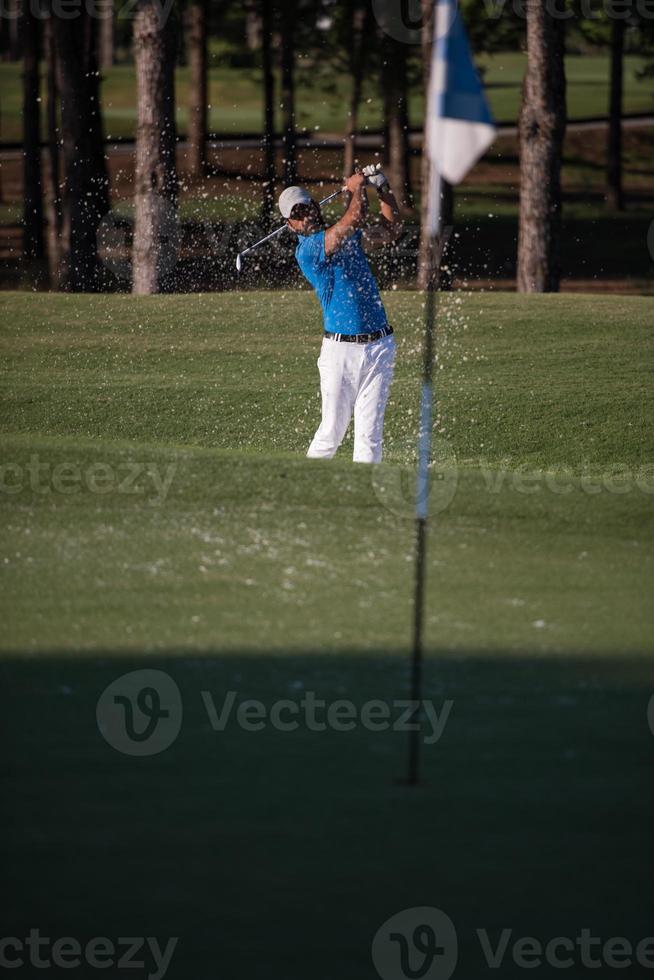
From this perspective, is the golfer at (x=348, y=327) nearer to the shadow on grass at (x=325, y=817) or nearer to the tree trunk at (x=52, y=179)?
the shadow on grass at (x=325, y=817)

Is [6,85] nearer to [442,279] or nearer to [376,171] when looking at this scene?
[442,279]

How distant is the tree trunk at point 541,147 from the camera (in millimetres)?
17000

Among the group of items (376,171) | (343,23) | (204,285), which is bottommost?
(204,285)

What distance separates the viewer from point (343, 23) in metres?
33.2

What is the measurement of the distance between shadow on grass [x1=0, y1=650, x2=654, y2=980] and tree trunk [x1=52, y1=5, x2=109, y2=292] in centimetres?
1670

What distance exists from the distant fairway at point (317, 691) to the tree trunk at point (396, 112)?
71.9ft

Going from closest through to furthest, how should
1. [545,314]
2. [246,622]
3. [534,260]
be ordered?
[246,622] < [545,314] < [534,260]

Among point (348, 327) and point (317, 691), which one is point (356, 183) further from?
point (317, 691)

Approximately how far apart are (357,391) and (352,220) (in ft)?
3.77

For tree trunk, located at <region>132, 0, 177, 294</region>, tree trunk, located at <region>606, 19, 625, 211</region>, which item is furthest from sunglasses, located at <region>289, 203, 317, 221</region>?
tree trunk, located at <region>606, 19, 625, 211</region>

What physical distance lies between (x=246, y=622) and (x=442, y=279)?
14172 millimetres

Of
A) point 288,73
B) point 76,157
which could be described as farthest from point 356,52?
point 76,157

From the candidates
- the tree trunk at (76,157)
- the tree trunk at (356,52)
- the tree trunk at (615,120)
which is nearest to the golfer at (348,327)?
the tree trunk at (76,157)

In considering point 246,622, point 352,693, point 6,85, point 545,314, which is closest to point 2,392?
point 545,314
